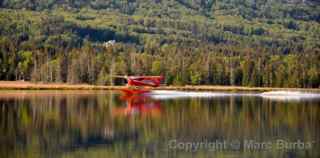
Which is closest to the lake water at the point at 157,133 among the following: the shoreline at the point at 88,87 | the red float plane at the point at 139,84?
the red float plane at the point at 139,84

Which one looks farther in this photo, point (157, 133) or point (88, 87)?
point (88, 87)

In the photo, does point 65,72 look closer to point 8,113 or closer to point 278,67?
point 278,67

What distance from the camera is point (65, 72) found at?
14212 cm

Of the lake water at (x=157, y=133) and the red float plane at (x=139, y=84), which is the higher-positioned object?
the lake water at (x=157, y=133)

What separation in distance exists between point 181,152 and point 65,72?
370 feet

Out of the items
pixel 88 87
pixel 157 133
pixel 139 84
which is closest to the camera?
pixel 157 133

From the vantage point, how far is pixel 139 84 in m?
99.6

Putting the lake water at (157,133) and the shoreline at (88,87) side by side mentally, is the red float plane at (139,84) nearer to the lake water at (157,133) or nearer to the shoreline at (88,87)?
the shoreline at (88,87)

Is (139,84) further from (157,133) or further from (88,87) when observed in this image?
(157,133)

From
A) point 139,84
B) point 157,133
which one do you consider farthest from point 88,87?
point 157,133

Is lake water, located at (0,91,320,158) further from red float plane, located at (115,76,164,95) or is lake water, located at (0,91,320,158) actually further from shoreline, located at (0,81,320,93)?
shoreline, located at (0,81,320,93)

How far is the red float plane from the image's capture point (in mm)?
96938

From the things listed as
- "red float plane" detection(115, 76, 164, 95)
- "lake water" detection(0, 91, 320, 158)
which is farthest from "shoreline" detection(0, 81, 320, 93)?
"lake water" detection(0, 91, 320, 158)

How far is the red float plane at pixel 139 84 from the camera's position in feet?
318
